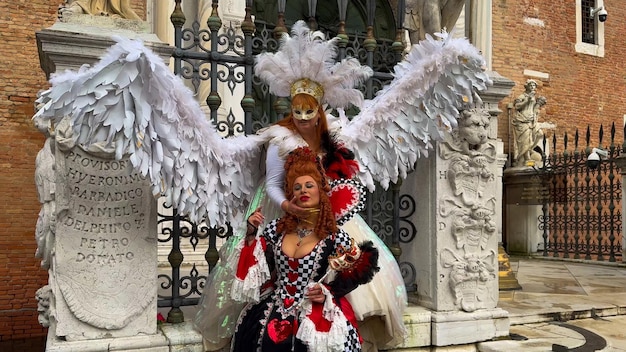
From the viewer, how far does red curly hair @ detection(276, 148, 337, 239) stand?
2537mm

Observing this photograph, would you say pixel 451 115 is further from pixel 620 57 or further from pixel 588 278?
pixel 620 57

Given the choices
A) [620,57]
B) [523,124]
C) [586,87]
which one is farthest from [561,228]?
[620,57]

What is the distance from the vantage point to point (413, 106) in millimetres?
3377

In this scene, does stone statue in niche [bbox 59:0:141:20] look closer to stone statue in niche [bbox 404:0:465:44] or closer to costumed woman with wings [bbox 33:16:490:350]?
costumed woman with wings [bbox 33:16:490:350]

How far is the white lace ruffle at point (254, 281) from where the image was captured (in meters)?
2.56

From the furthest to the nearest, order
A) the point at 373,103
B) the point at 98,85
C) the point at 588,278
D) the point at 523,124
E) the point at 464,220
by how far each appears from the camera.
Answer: the point at 523,124
the point at 588,278
the point at 464,220
the point at 373,103
the point at 98,85

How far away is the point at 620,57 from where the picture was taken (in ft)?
53.3

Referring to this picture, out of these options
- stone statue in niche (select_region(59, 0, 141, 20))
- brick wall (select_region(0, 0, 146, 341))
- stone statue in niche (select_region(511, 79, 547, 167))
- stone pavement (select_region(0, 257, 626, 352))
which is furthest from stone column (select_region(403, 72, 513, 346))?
stone statue in niche (select_region(511, 79, 547, 167))

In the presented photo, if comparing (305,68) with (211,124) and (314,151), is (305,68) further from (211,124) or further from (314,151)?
(211,124)

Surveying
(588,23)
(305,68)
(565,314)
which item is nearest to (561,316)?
(565,314)

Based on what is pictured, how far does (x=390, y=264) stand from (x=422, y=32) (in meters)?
2.84

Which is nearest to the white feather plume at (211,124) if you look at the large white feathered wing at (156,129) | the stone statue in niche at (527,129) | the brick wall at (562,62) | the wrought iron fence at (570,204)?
the large white feathered wing at (156,129)

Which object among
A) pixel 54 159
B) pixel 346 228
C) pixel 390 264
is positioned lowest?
pixel 390 264

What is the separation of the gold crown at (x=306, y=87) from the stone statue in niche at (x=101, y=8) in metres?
1.25
